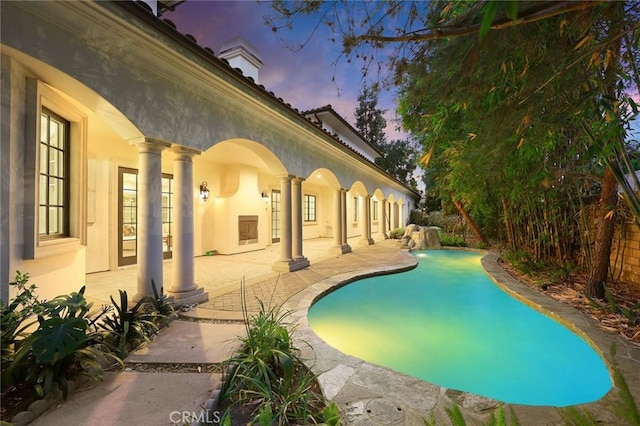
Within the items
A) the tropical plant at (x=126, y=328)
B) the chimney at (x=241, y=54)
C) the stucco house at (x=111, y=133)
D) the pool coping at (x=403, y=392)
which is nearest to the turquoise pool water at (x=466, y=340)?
the pool coping at (x=403, y=392)

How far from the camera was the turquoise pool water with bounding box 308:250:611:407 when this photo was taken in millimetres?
3250

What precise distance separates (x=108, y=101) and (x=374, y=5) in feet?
10.8

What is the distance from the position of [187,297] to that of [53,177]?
250cm

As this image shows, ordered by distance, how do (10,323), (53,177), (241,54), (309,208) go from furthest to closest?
(309,208), (241,54), (53,177), (10,323)

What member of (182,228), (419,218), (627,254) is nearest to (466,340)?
(627,254)

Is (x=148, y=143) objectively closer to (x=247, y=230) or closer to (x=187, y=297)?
(x=187, y=297)

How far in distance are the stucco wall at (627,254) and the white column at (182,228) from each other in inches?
328

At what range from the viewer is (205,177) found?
9.84m

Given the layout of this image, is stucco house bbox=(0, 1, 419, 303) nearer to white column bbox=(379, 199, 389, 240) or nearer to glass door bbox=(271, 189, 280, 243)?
glass door bbox=(271, 189, 280, 243)

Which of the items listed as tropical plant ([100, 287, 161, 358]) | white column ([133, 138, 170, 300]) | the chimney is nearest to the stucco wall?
tropical plant ([100, 287, 161, 358])

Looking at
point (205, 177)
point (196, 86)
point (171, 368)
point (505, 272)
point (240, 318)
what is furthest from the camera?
point (205, 177)

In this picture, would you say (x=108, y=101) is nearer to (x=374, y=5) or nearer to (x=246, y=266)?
(x=374, y=5)

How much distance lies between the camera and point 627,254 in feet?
18.3

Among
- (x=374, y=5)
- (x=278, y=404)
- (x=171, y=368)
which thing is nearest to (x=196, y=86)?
(x=374, y=5)
